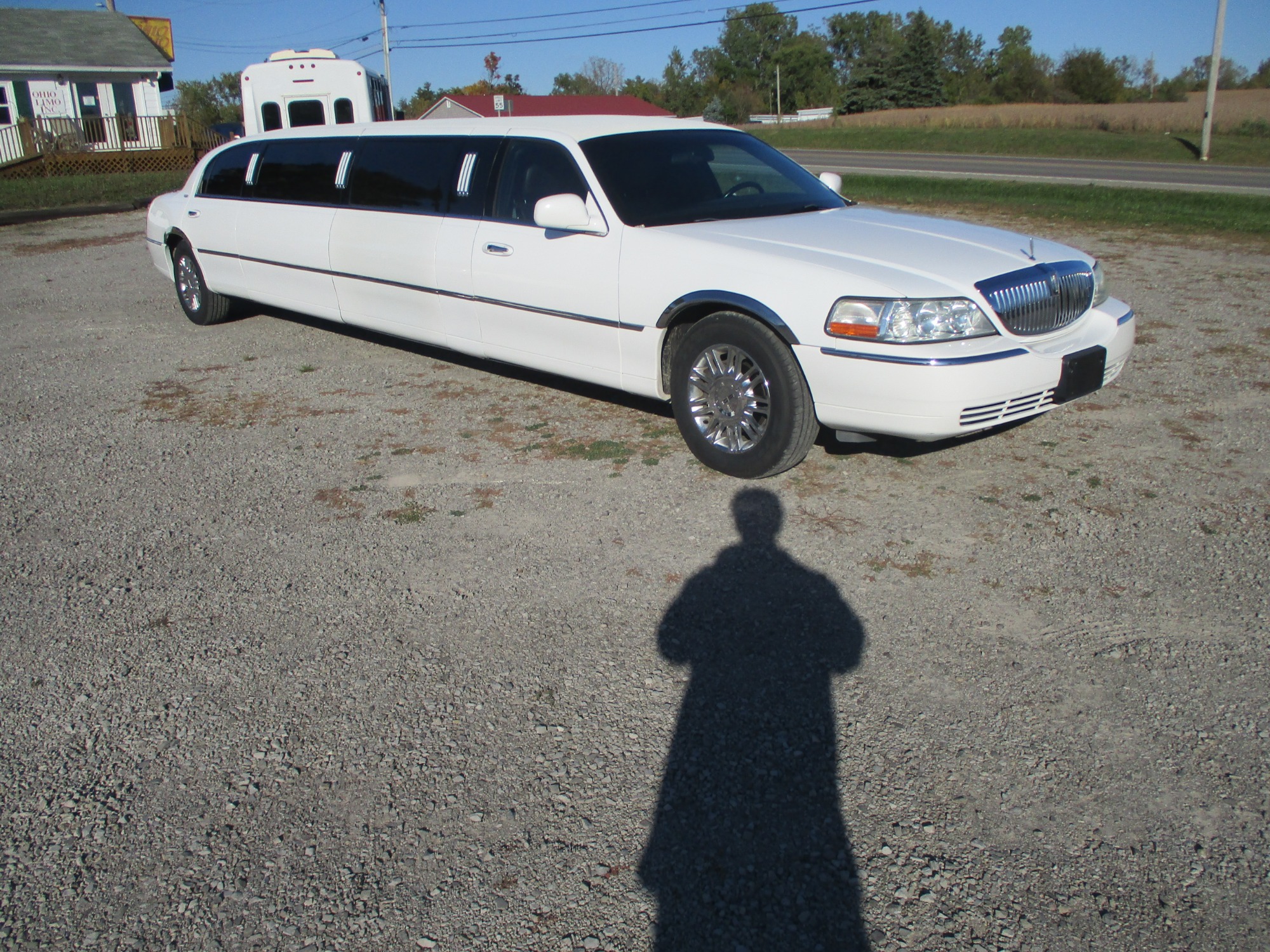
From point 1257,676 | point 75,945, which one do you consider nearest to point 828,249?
point 1257,676

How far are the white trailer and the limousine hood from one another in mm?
14906

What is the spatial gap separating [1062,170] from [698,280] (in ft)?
80.7

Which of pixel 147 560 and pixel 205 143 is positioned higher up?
pixel 205 143

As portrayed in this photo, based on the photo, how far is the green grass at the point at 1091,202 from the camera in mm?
13844

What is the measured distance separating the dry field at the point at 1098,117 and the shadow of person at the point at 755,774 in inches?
1573

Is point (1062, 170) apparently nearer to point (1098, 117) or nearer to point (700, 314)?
point (1098, 117)

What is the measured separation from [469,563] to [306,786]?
58.9 inches

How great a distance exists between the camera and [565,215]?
536cm

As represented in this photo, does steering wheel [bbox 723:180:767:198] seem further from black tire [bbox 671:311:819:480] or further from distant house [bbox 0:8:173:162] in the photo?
distant house [bbox 0:8:173:162]

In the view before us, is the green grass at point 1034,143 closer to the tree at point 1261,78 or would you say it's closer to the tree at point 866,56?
the tree at point 866,56

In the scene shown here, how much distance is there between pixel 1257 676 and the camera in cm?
330

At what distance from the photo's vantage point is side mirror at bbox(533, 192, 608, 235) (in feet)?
17.5

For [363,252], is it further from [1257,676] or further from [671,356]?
[1257,676]

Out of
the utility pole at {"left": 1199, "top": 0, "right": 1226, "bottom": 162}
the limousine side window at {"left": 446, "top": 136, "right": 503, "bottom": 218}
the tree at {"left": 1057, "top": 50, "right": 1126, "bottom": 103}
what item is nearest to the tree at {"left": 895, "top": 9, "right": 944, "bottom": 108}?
the tree at {"left": 1057, "top": 50, "right": 1126, "bottom": 103}
